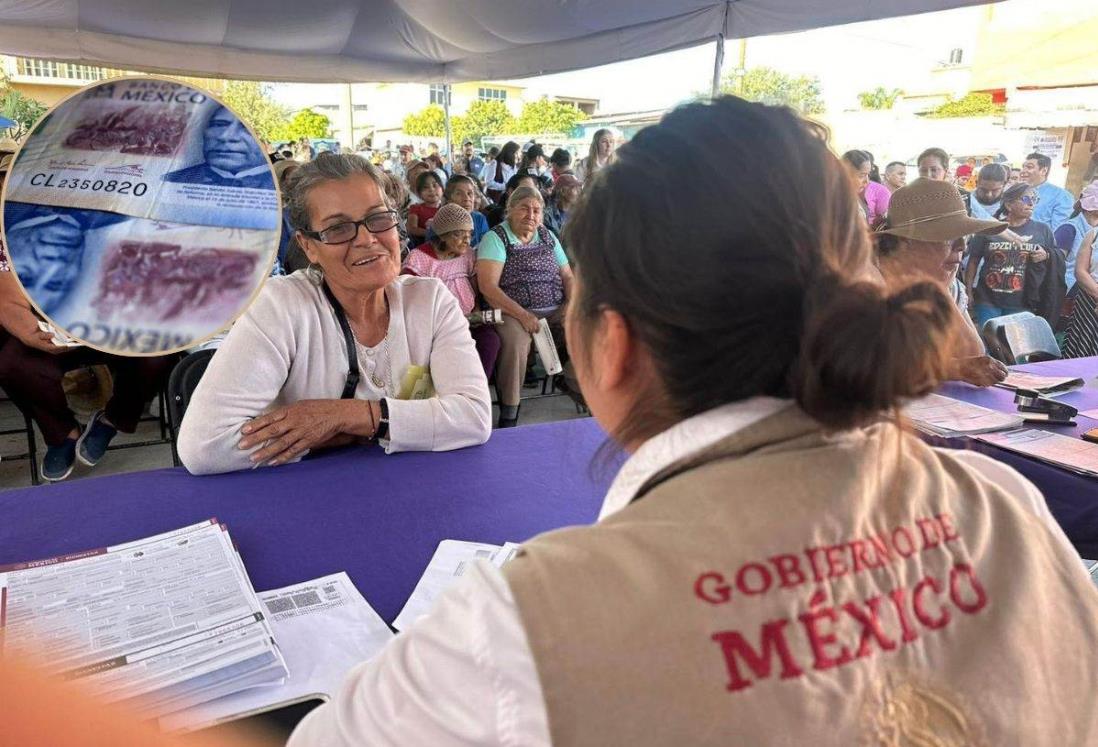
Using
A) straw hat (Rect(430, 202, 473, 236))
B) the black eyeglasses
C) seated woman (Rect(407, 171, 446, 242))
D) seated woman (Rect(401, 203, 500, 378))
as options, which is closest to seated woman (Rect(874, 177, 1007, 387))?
the black eyeglasses

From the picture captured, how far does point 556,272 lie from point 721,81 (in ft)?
5.90

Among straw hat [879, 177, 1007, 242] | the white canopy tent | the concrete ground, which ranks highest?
the white canopy tent

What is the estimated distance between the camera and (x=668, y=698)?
1.66 feet

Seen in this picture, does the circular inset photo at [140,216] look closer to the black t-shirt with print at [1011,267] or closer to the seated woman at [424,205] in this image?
the seated woman at [424,205]

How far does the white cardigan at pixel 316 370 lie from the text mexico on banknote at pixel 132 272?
382mm

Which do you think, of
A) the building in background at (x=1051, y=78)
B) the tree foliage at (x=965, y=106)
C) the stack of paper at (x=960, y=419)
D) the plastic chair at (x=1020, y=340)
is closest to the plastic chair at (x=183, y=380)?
the stack of paper at (x=960, y=419)

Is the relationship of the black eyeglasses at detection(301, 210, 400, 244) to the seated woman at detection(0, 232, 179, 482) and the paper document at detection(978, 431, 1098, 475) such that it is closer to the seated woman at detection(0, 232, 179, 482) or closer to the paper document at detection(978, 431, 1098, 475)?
the paper document at detection(978, 431, 1098, 475)

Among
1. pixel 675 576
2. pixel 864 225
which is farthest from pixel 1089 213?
pixel 675 576

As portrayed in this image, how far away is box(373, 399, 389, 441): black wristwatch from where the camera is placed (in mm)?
1818

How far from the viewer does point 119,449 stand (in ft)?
12.7

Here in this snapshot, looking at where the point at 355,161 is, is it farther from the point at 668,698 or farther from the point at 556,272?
the point at 556,272

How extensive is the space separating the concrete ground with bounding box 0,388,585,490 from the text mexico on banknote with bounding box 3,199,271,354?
8.27 ft

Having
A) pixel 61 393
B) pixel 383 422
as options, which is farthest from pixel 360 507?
pixel 61 393

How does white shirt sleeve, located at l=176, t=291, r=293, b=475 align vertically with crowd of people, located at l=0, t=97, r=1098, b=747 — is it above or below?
below
